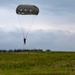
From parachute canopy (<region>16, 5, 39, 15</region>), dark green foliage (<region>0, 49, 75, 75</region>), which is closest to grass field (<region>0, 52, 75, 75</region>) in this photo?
dark green foliage (<region>0, 49, 75, 75</region>)

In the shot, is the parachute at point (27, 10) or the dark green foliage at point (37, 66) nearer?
the dark green foliage at point (37, 66)

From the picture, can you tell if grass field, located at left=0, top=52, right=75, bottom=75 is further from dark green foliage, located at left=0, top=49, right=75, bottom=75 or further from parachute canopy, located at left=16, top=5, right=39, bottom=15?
parachute canopy, located at left=16, top=5, right=39, bottom=15

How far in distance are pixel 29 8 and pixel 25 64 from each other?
8.89 metres

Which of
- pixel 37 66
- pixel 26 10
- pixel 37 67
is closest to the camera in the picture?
pixel 37 67

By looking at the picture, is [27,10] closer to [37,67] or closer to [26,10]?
[26,10]

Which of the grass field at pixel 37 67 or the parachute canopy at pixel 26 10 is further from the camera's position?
the parachute canopy at pixel 26 10

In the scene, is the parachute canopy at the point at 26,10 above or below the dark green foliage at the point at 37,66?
above

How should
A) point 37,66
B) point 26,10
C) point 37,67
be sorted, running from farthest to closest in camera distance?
1. point 26,10
2. point 37,66
3. point 37,67

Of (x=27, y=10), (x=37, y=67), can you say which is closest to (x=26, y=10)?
(x=27, y=10)

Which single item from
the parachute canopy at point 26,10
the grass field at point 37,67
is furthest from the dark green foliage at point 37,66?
the parachute canopy at point 26,10

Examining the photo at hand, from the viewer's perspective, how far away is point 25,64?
4831 centimetres

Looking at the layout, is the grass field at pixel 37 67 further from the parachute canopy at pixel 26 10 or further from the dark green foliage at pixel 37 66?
the parachute canopy at pixel 26 10

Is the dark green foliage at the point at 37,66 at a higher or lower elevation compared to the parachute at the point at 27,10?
lower

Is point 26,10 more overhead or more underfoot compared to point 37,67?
more overhead
